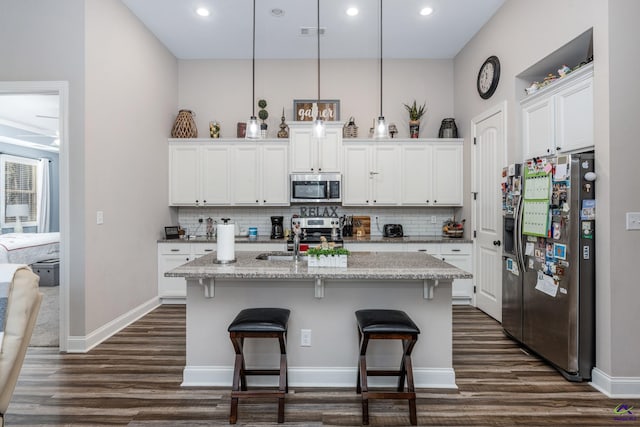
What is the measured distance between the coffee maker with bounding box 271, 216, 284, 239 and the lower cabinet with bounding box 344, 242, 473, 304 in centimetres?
100

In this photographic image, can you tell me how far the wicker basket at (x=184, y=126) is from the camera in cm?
484

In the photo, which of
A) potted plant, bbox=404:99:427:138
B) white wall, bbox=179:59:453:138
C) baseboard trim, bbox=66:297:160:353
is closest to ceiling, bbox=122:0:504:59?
white wall, bbox=179:59:453:138

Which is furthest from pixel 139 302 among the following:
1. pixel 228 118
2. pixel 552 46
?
pixel 552 46

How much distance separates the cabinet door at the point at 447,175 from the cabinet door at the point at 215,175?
2.91m

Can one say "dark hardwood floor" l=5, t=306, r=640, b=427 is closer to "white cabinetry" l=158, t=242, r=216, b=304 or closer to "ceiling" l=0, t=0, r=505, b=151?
"white cabinetry" l=158, t=242, r=216, b=304

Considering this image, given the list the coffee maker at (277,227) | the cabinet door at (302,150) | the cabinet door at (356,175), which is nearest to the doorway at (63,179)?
the coffee maker at (277,227)

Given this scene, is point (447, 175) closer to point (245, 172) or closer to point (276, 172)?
point (276, 172)

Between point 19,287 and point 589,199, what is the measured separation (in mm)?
3325

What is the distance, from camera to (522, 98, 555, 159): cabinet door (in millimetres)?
2977

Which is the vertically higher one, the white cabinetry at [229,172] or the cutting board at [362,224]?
the white cabinetry at [229,172]

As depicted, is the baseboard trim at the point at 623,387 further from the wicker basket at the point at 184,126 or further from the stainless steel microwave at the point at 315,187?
the wicker basket at the point at 184,126

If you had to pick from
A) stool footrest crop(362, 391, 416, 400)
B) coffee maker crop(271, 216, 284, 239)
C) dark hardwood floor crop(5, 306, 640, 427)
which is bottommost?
dark hardwood floor crop(5, 306, 640, 427)

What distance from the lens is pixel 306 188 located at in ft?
15.5

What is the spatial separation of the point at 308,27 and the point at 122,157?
2.64m
